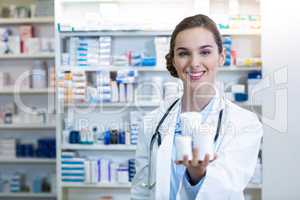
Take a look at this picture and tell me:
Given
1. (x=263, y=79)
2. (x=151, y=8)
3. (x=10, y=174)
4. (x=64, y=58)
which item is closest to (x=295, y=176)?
(x=263, y=79)

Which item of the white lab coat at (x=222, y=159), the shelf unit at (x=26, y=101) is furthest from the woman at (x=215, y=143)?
the shelf unit at (x=26, y=101)

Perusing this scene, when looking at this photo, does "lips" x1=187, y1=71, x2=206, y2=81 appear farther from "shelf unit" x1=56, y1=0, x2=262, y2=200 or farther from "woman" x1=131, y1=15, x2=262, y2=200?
"shelf unit" x1=56, y1=0, x2=262, y2=200

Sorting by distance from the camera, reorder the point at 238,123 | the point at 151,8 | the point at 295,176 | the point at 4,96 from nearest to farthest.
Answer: the point at 238,123 → the point at 295,176 → the point at 151,8 → the point at 4,96

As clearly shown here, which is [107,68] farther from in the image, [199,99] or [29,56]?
[199,99]

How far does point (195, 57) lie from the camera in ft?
4.06

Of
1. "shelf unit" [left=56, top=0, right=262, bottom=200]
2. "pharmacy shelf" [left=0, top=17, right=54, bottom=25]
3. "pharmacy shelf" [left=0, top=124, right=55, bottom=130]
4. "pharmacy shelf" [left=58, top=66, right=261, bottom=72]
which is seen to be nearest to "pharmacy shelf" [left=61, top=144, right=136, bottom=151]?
"shelf unit" [left=56, top=0, right=262, bottom=200]

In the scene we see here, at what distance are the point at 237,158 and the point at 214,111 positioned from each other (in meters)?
0.19

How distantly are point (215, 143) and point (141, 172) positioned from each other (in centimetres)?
31

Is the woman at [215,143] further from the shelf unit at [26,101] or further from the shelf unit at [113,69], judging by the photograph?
the shelf unit at [26,101]

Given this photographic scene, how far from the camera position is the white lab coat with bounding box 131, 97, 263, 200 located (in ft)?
3.82

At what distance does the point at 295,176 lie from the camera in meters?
2.94

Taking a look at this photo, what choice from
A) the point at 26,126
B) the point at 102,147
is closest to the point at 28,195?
the point at 26,126

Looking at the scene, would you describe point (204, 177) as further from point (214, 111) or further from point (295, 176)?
point (295, 176)

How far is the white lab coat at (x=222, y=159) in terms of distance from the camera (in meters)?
1.17
